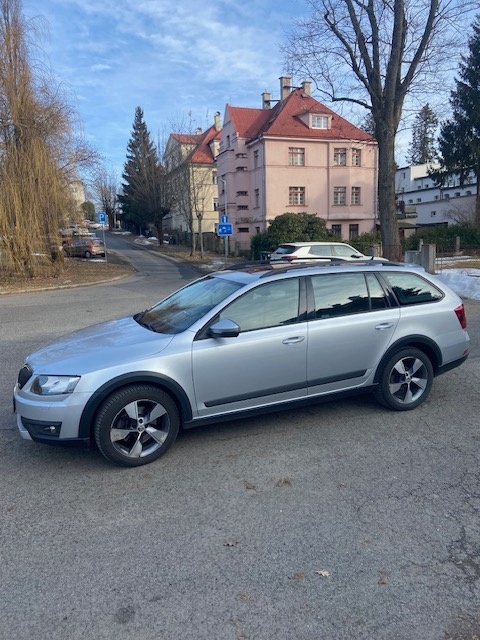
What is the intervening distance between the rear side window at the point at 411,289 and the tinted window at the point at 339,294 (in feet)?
1.25

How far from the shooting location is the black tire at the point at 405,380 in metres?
4.66

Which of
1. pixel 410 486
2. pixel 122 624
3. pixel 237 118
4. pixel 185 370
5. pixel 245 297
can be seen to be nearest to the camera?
pixel 122 624

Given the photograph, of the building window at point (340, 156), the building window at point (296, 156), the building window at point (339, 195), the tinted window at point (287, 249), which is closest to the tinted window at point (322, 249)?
the tinted window at point (287, 249)

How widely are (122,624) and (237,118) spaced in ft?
143

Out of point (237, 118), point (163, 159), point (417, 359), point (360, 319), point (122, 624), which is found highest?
point (237, 118)

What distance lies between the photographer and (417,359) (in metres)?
4.78

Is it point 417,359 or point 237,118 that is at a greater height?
point 237,118

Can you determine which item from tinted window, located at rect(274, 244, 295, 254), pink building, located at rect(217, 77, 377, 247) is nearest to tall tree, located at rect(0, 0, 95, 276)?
tinted window, located at rect(274, 244, 295, 254)

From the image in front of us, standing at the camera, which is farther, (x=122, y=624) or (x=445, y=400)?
(x=445, y=400)

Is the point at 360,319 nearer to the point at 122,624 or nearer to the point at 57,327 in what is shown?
the point at 122,624

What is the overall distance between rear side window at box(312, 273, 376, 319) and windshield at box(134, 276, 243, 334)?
778 mm

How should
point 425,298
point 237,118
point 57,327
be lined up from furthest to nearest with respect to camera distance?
point 237,118, point 57,327, point 425,298

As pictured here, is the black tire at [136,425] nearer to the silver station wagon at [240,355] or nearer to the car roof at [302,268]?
the silver station wagon at [240,355]

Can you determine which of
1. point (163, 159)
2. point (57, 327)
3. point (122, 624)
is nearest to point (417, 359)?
point (122, 624)
